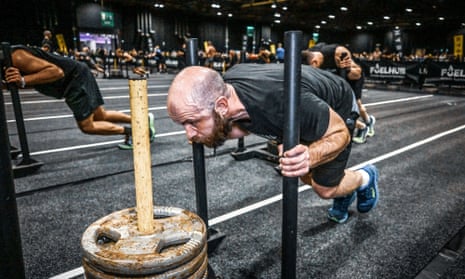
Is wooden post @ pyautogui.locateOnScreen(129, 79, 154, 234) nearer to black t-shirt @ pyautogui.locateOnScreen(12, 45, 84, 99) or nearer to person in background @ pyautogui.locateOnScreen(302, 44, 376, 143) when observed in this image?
black t-shirt @ pyautogui.locateOnScreen(12, 45, 84, 99)

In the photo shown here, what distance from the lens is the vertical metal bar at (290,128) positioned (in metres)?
1.14

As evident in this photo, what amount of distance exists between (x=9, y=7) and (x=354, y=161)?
67.9 feet

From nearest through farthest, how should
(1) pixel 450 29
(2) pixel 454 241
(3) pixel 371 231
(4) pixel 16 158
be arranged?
(2) pixel 454 241 < (3) pixel 371 231 < (4) pixel 16 158 < (1) pixel 450 29

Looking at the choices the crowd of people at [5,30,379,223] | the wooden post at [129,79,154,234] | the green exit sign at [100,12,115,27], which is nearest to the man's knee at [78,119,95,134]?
the crowd of people at [5,30,379,223]

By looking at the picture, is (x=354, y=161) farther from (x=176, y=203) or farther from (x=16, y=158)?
(x=16, y=158)

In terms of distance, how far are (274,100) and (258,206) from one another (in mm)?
1329

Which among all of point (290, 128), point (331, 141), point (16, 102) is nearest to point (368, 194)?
point (331, 141)

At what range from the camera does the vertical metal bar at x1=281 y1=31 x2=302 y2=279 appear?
44.8 inches

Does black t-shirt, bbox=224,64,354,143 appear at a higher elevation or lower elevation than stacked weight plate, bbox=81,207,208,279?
higher

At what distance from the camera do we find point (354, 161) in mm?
3738

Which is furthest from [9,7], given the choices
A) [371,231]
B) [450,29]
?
[450,29]

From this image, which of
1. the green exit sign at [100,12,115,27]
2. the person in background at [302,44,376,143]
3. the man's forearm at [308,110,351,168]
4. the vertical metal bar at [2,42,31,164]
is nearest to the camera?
the man's forearm at [308,110,351,168]

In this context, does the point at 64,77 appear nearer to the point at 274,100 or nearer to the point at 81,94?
the point at 81,94

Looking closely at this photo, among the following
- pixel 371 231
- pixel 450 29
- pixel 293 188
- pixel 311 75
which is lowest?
pixel 371 231
